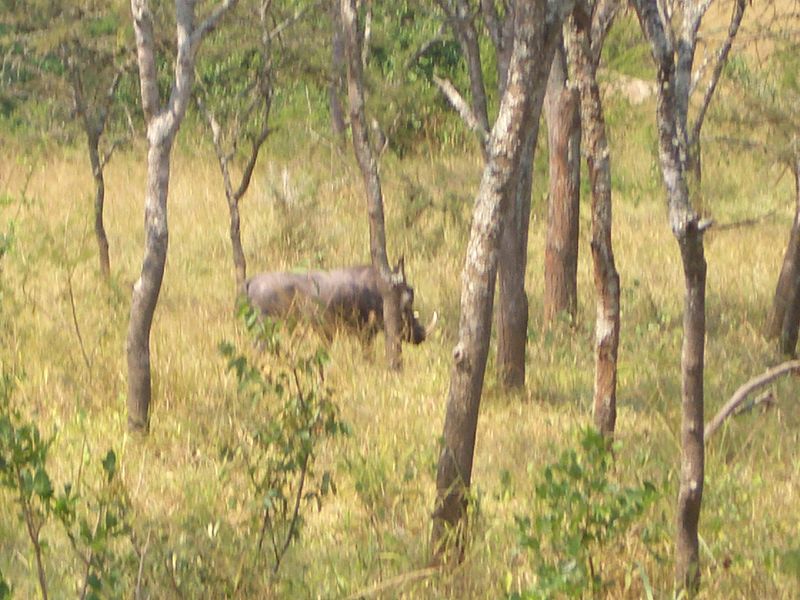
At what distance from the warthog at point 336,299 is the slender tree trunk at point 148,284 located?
1925mm

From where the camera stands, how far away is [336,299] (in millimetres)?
9656

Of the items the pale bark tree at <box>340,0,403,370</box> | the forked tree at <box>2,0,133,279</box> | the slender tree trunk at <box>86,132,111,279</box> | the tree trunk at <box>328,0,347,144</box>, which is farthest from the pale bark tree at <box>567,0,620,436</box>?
the tree trunk at <box>328,0,347,144</box>

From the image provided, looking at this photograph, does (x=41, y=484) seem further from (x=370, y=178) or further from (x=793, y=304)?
(x=793, y=304)

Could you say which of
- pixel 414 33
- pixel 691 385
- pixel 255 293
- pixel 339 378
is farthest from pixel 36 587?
pixel 414 33

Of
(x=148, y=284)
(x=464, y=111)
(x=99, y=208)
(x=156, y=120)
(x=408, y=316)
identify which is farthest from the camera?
(x=99, y=208)

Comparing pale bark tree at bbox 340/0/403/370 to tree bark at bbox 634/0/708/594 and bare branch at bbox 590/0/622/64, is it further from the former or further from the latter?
tree bark at bbox 634/0/708/594

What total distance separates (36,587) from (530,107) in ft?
8.91

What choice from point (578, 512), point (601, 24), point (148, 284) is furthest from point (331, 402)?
point (601, 24)

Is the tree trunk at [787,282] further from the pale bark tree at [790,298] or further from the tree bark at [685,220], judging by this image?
the tree bark at [685,220]

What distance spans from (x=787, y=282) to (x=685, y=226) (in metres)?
5.86

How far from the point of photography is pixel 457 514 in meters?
5.10

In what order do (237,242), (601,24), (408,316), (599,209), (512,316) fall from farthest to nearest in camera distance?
(237,242) < (408,316) < (512,316) < (601,24) < (599,209)

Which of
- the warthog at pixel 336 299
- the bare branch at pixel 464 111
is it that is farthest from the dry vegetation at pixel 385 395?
the bare branch at pixel 464 111

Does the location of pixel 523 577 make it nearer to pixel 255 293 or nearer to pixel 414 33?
pixel 255 293
